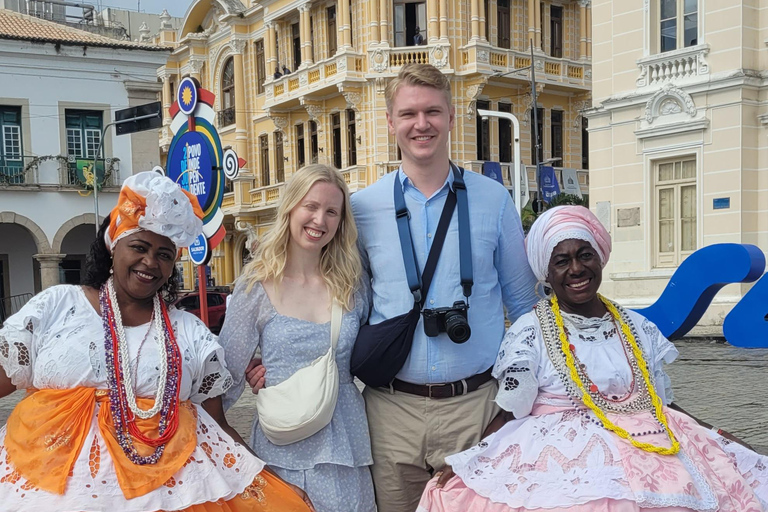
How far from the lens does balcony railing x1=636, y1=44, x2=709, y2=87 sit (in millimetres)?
15422

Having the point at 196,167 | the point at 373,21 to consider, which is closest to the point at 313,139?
the point at 373,21

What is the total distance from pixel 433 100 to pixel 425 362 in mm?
1116

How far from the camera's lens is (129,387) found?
9.62 feet

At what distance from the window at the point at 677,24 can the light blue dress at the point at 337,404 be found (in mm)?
14365

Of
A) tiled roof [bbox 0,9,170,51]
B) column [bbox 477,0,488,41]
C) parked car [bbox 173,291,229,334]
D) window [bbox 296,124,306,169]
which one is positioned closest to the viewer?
parked car [bbox 173,291,229,334]

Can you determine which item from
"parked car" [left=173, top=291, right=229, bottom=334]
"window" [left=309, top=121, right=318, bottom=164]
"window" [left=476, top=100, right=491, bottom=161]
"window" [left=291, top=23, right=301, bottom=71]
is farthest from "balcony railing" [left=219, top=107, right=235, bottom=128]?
"parked car" [left=173, top=291, right=229, bottom=334]

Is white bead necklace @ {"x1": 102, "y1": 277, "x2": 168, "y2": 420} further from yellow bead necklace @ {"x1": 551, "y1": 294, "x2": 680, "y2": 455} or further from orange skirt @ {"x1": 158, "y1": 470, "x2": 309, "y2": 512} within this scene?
yellow bead necklace @ {"x1": 551, "y1": 294, "x2": 680, "y2": 455}

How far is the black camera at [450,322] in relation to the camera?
3.30 m

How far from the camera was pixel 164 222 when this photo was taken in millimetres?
3066

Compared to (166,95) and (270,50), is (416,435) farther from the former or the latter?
(166,95)

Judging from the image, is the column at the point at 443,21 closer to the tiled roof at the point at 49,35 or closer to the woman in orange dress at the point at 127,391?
the tiled roof at the point at 49,35

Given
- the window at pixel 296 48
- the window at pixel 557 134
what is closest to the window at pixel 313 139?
the window at pixel 296 48

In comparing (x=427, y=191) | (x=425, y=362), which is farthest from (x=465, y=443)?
(x=427, y=191)

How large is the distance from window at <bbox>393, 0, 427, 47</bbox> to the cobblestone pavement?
1503 centimetres
